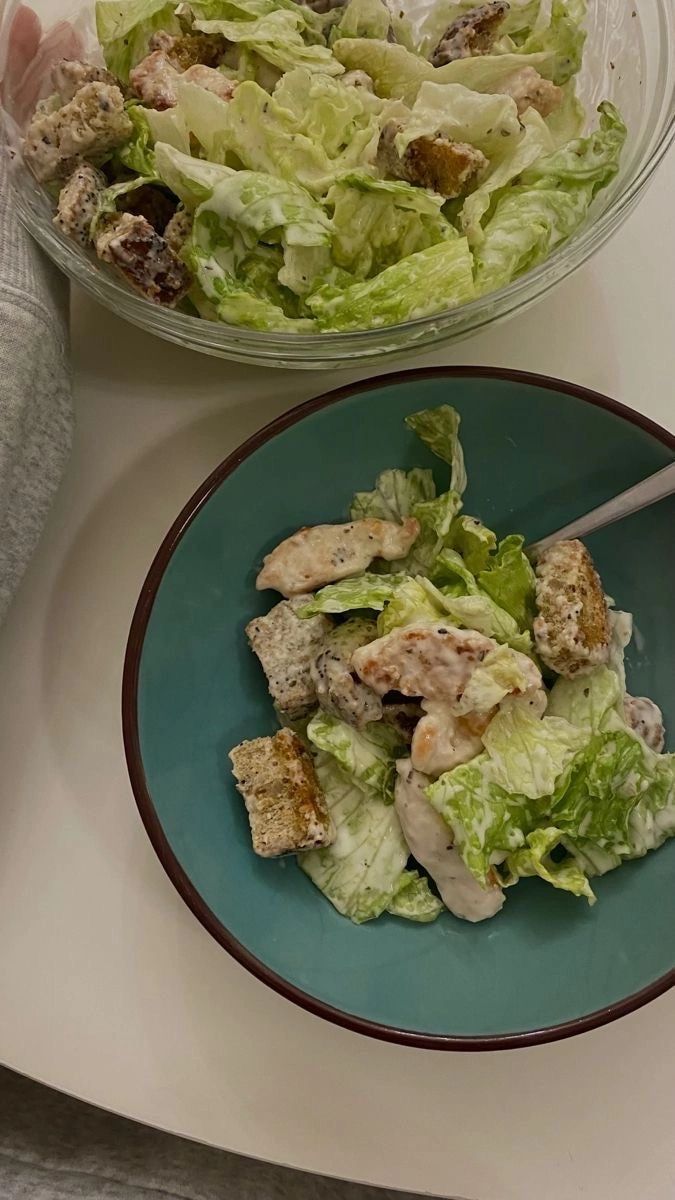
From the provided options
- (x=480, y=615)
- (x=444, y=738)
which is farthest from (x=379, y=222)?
(x=444, y=738)

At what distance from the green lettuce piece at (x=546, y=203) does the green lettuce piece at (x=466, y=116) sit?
0.05m

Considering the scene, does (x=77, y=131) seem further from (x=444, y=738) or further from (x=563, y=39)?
(x=444, y=738)

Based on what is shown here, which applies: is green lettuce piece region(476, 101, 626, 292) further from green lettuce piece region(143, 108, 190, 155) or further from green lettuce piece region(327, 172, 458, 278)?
green lettuce piece region(143, 108, 190, 155)

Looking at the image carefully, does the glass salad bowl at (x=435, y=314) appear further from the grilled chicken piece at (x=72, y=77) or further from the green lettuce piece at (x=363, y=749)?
the green lettuce piece at (x=363, y=749)

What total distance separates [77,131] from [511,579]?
598 millimetres

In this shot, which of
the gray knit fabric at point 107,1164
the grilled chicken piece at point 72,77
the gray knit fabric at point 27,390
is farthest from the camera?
the gray knit fabric at point 107,1164

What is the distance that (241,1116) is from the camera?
0.95m

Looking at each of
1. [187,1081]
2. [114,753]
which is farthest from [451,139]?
[187,1081]

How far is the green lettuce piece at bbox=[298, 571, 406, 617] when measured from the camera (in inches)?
37.0

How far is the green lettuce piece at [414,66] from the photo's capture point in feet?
3.23

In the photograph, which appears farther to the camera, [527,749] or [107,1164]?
[107,1164]

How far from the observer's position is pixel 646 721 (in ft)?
3.21

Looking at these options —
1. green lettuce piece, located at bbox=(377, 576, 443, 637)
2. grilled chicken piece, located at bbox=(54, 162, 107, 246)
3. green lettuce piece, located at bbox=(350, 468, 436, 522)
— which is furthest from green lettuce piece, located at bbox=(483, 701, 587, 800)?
grilled chicken piece, located at bbox=(54, 162, 107, 246)

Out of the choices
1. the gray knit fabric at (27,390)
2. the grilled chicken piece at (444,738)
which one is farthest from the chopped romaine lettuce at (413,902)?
the gray knit fabric at (27,390)
